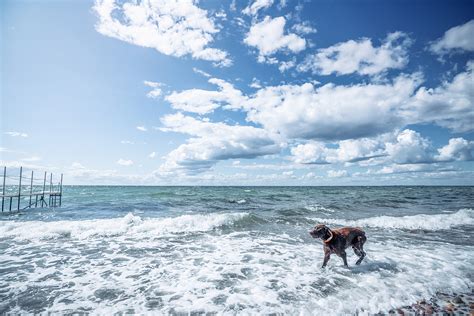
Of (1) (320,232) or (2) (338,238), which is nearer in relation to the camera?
(1) (320,232)

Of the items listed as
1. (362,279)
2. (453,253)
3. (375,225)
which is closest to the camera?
(362,279)

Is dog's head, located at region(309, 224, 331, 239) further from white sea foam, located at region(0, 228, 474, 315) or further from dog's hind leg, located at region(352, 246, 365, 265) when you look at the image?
dog's hind leg, located at region(352, 246, 365, 265)

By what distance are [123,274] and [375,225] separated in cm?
1451

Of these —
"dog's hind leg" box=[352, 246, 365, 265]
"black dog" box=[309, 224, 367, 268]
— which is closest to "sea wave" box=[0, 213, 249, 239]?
Answer: "black dog" box=[309, 224, 367, 268]

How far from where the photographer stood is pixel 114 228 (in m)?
12.9

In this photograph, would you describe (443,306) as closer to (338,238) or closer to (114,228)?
(338,238)

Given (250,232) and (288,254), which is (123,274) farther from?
(250,232)

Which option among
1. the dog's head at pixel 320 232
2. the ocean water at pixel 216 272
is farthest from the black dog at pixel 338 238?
the ocean water at pixel 216 272

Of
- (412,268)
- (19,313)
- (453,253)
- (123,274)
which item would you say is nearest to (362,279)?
(412,268)

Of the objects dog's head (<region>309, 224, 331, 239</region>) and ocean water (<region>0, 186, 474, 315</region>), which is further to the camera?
dog's head (<region>309, 224, 331, 239</region>)

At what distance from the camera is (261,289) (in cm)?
568

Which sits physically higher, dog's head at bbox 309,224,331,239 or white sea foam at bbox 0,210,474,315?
dog's head at bbox 309,224,331,239

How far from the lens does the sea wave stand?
37.8 feet

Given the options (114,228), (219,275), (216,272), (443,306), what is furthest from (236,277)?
(114,228)
